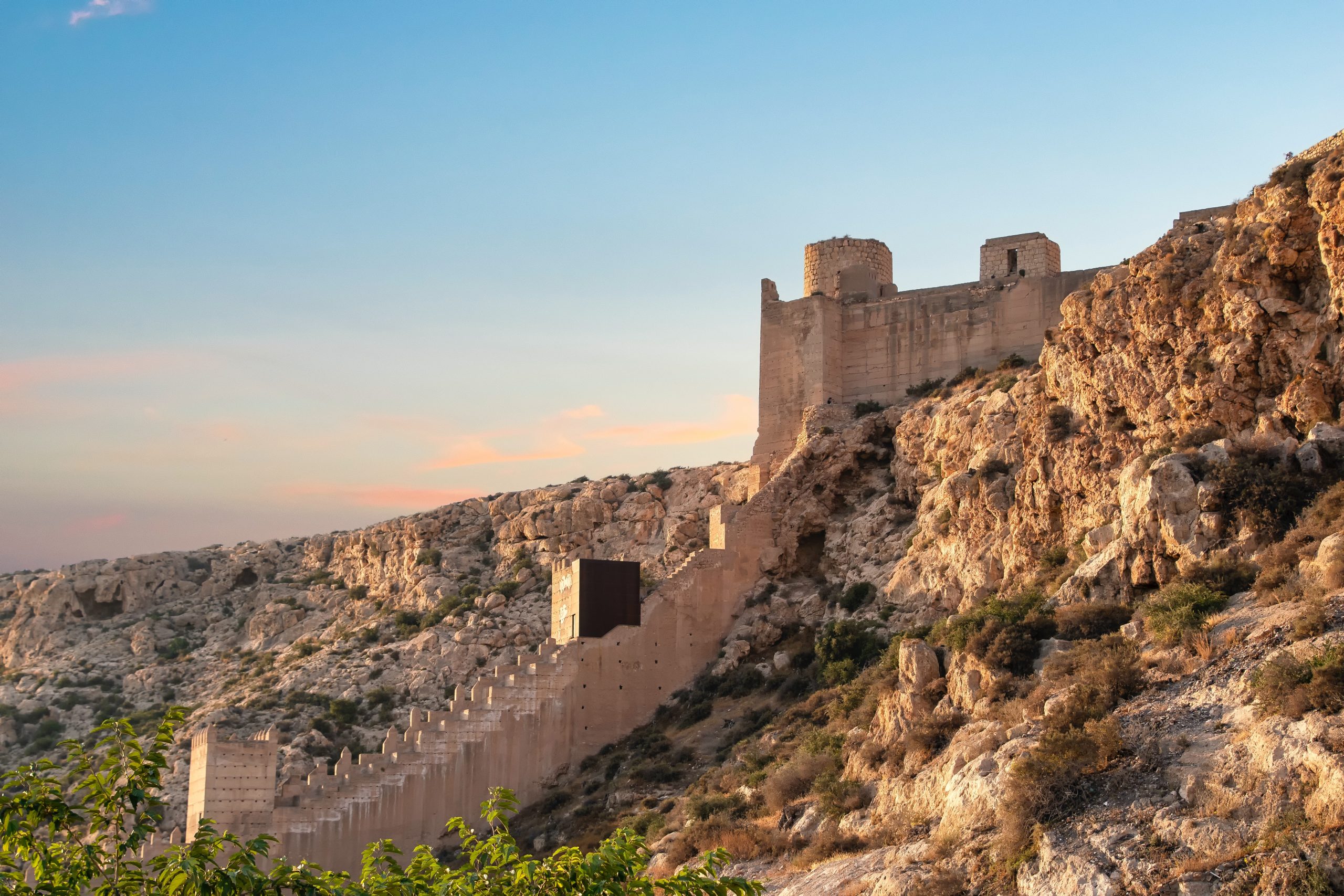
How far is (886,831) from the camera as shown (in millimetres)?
25469

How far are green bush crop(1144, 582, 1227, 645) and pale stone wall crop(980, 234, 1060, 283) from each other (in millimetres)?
21397

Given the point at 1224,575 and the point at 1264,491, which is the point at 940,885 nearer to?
the point at 1224,575

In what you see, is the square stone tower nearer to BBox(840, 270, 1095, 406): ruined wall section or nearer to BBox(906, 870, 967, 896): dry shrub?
BBox(840, 270, 1095, 406): ruined wall section

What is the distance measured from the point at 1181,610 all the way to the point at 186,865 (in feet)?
54.3

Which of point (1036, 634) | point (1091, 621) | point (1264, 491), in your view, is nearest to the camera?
point (1264, 491)

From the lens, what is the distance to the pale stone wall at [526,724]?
36.9m

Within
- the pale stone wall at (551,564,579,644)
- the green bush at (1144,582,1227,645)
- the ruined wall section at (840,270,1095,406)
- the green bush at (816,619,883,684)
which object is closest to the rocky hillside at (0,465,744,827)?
the pale stone wall at (551,564,579,644)

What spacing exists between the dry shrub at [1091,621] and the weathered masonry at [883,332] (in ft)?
58.2

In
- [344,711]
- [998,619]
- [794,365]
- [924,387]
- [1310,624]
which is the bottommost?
[344,711]

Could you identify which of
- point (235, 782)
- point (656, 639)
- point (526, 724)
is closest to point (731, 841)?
point (526, 724)

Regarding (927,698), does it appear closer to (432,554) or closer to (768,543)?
(768,543)

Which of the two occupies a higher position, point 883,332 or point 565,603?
point 883,332

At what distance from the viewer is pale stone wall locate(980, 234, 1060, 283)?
4656 cm

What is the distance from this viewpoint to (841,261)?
4953 cm
